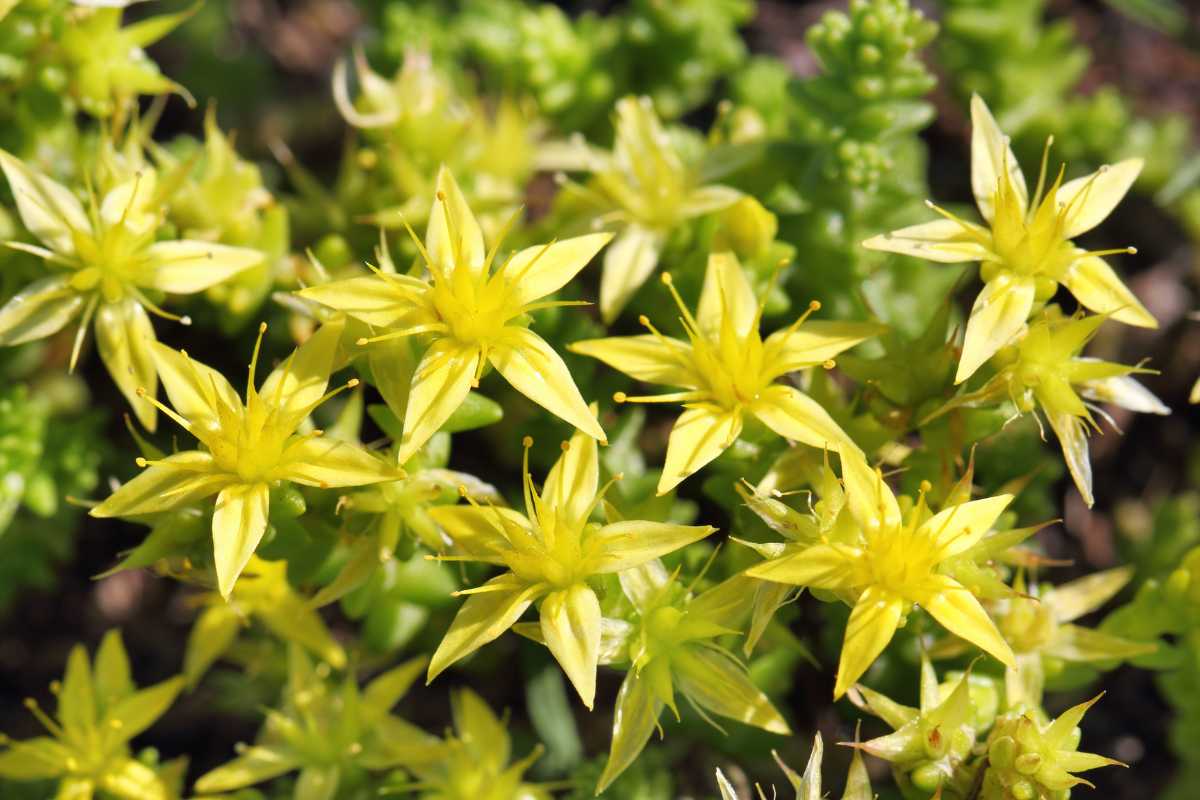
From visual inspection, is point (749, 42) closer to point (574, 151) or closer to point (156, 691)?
point (574, 151)

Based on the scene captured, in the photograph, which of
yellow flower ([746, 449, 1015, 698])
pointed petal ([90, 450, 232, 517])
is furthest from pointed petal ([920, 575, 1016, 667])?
pointed petal ([90, 450, 232, 517])

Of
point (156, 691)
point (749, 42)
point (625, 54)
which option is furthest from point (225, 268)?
point (749, 42)

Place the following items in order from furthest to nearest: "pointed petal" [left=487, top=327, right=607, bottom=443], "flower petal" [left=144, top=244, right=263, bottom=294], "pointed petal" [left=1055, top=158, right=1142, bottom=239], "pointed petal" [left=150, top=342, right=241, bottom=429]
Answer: "flower petal" [left=144, top=244, right=263, bottom=294] → "pointed petal" [left=1055, top=158, right=1142, bottom=239] → "pointed petal" [left=150, top=342, right=241, bottom=429] → "pointed petal" [left=487, top=327, right=607, bottom=443]

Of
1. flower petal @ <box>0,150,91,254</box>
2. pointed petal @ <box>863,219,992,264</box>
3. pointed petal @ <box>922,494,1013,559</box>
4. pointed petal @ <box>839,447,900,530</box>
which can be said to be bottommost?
pointed petal @ <box>922,494,1013,559</box>

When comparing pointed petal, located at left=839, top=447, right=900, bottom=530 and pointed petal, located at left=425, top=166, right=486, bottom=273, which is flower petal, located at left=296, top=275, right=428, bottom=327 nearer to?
pointed petal, located at left=425, top=166, right=486, bottom=273

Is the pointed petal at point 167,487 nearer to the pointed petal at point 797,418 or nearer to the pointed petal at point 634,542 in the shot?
the pointed petal at point 634,542

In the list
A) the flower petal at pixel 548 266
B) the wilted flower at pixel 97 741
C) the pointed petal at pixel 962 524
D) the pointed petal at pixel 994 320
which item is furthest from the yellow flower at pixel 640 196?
the wilted flower at pixel 97 741

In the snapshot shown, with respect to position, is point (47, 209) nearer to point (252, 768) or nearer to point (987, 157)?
point (252, 768)
